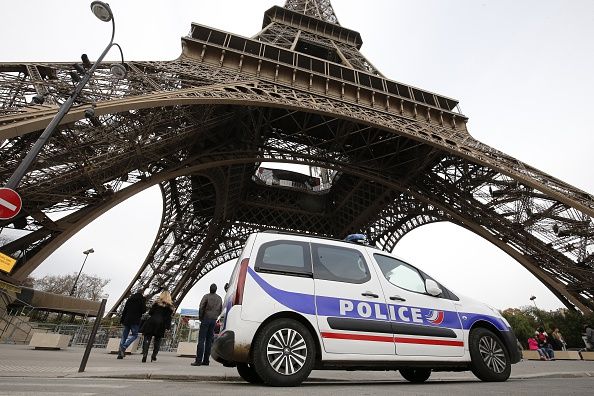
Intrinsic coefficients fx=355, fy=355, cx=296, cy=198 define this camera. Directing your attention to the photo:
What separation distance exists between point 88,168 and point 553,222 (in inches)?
793

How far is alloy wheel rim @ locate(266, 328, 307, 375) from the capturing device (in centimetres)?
Answer: 380

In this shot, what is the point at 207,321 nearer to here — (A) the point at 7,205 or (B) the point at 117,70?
(A) the point at 7,205

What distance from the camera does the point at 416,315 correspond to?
457 cm

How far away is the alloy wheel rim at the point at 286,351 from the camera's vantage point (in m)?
3.80

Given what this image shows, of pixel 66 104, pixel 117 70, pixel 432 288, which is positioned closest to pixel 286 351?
pixel 432 288

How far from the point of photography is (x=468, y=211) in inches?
752

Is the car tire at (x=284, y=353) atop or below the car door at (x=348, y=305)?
below

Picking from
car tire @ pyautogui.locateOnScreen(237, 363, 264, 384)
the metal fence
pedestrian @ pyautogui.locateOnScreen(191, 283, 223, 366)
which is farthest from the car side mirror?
the metal fence

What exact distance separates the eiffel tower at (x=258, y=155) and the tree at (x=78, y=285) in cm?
3519

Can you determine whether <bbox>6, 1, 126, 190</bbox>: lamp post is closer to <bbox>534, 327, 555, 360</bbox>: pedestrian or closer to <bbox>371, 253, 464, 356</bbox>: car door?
<bbox>371, 253, 464, 356</bbox>: car door

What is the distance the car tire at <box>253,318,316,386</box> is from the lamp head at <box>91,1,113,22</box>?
719 centimetres

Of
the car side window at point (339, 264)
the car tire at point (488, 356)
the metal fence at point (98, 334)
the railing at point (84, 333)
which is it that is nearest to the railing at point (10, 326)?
the metal fence at point (98, 334)

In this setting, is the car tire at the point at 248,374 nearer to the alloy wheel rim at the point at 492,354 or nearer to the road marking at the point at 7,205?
the alloy wheel rim at the point at 492,354

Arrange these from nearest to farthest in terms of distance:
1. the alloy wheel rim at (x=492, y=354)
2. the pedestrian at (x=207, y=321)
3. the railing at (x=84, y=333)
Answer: the alloy wheel rim at (x=492, y=354), the pedestrian at (x=207, y=321), the railing at (x=84, y=333)
